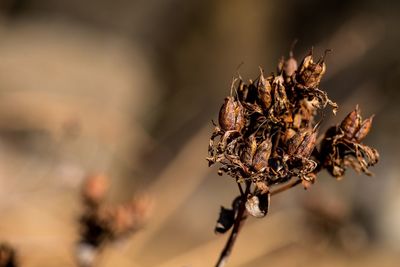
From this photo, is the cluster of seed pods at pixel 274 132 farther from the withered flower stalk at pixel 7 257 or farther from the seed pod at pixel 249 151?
the withered flower stalk at pixel 7 257

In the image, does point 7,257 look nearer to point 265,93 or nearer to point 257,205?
point 257,205

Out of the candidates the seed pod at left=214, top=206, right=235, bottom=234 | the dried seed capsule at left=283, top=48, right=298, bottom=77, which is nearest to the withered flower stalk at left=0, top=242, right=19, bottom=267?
the seed pod at left=214, top=206, right=235, bottom=234

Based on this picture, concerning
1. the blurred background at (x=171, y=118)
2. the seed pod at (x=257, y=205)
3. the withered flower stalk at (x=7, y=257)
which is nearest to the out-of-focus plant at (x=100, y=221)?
the withered flower stalk at (x=7, y=257)

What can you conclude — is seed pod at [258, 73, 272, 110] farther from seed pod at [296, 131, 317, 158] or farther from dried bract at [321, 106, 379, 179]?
dried bract at [321, 106, 379, 179]

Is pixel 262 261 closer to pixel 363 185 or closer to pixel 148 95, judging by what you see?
pixel 363 185

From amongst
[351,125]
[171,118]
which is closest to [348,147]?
[351,125]

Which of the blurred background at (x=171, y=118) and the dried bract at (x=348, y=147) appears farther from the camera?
the blurred background at (x=171, y=118)

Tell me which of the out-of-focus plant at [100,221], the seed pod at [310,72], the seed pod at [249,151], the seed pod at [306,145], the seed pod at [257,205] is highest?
the out-of-focus plant at [100,221]
